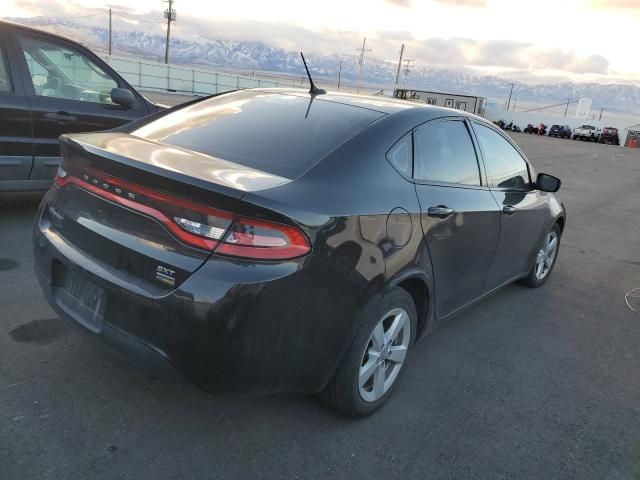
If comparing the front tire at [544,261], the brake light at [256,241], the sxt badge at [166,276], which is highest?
the brake light at [256,241]

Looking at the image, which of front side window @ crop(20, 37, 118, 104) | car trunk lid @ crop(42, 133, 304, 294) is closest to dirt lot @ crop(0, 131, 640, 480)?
car trunk lid @ crop(42, 133, 304, 294)

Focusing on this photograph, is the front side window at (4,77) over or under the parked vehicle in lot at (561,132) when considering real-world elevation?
over

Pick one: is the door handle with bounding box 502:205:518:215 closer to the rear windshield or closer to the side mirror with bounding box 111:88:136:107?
the rear windshield

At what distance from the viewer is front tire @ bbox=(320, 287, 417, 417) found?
8.18ft

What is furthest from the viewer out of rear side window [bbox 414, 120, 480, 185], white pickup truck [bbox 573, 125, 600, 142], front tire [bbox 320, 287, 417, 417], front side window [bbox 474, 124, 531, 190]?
white pickup truck [bbox 573, 125, 600, 142]

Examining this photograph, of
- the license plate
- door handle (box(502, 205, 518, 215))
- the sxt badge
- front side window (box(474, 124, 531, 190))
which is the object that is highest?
front side window (box(474, 124, 531, 190))

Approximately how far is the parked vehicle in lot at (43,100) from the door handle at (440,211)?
375 centimetres

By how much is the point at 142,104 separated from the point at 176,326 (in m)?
4.40

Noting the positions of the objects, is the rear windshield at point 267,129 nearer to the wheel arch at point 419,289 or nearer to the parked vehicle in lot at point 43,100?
the wheel arch at point 419,289

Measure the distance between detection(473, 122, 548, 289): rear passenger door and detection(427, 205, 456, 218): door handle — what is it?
0.77 metres

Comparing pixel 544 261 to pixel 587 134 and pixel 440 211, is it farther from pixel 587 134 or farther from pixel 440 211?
pixel 587 134

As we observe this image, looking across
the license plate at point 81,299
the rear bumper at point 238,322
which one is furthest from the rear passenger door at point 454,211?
the license plate at point 81,299

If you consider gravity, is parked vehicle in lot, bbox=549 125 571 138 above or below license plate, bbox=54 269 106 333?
below

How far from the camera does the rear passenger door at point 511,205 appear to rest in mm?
3707
